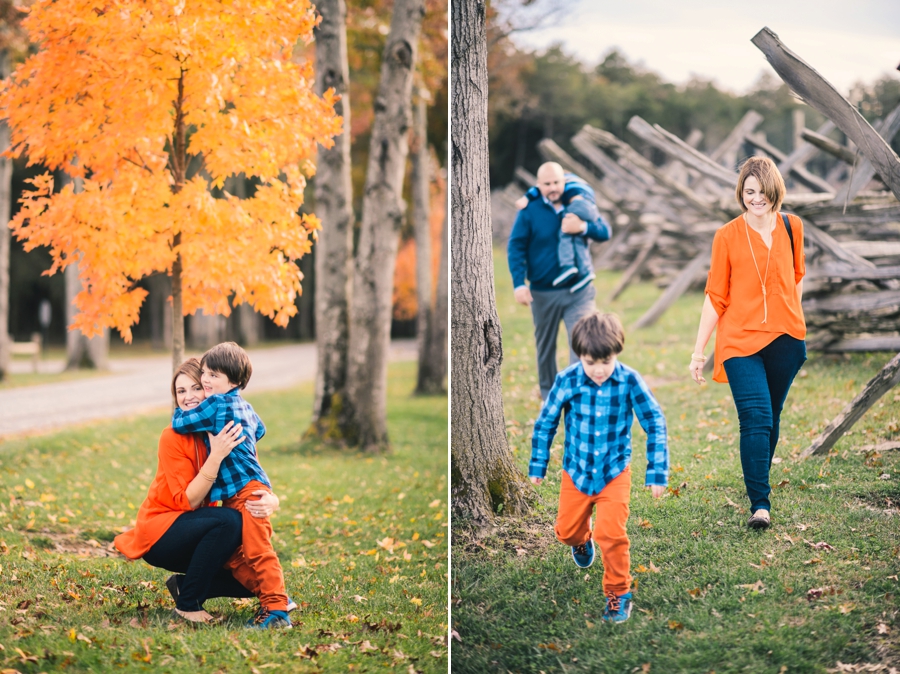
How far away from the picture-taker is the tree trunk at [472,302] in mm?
3992

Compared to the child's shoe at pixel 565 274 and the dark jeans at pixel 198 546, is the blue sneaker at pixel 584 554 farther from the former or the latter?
the child's shoe at pixel 565 274

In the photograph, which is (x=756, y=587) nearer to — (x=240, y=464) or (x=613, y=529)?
(x=613, y=529)

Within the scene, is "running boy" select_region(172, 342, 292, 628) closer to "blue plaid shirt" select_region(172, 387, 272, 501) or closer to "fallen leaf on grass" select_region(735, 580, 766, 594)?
"blue plaid shirt" select_region(172, 387, 272, 501)

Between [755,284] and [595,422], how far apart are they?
120 cm

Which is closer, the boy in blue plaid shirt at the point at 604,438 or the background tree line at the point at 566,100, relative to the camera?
the boy in blue plaid shirt at the point at 604,438

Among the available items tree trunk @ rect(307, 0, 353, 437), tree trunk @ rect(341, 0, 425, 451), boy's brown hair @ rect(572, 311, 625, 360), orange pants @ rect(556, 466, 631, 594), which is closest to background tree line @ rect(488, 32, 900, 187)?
tree trunk @ rect(341, 0, 425, 451)

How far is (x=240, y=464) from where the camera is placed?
12.6 ft

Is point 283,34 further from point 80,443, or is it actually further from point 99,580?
point 80,443

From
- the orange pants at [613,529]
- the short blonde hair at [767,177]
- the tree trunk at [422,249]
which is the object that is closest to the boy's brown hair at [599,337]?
the orange pants at [613,529]

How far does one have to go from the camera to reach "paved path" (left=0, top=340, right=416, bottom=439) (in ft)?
36.3

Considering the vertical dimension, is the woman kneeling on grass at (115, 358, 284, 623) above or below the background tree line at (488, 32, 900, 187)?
below

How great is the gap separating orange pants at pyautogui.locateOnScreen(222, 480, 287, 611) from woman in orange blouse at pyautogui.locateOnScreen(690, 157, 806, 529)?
2.42m

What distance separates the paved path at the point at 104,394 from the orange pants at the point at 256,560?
→ 705cm

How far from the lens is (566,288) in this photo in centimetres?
525
